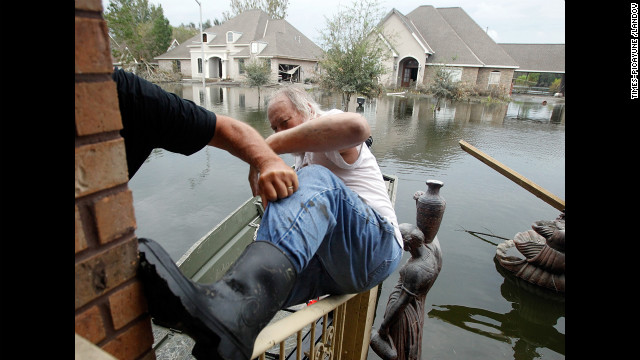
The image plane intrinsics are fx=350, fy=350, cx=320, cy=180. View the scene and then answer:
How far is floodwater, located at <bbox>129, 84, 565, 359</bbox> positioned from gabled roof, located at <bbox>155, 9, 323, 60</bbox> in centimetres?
1961

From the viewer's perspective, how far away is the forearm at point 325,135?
65.5 inches

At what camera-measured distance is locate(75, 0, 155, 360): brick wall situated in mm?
714

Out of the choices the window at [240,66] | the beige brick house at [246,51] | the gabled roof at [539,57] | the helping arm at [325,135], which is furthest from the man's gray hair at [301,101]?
the gabled roof at [539,57]

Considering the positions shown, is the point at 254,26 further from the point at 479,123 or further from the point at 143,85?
the point at 143,85

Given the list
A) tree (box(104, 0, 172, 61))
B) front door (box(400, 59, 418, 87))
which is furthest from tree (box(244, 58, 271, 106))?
front door (box(400, 59, 418, 87))

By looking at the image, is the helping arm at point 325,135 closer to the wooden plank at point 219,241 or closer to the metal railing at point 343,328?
the metal railing at point 343,328

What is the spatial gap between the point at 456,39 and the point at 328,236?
39.1m

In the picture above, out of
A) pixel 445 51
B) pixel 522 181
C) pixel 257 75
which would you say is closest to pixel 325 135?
pixel 522 181

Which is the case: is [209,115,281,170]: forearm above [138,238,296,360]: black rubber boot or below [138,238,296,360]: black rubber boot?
above

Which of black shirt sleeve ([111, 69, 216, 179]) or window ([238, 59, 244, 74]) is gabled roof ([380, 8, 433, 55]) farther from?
black shirt sleeve ([111, 69, 216, 179])

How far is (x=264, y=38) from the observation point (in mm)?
39312
